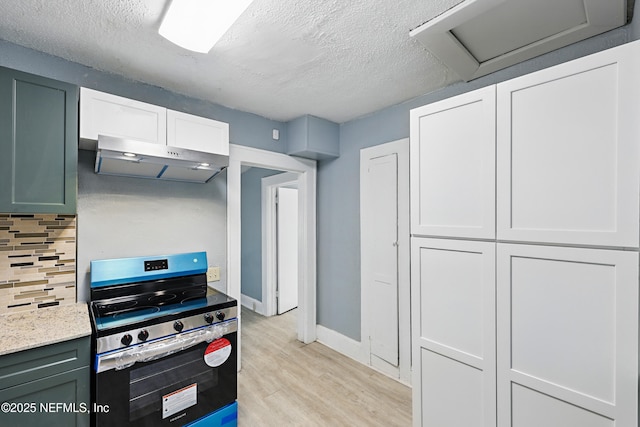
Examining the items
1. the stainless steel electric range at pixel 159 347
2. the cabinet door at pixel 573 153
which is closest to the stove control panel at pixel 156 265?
the stainless steel electric range at pixel 159 347

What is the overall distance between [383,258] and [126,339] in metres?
2.00

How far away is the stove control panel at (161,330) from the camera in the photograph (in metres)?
1.50

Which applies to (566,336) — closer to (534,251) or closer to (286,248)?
(534,251)

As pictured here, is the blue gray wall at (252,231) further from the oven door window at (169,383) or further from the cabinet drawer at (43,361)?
the cabinet drawer at (43,361)

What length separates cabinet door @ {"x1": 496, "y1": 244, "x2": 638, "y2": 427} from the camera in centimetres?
100

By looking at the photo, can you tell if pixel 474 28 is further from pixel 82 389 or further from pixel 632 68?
pixel 82 389

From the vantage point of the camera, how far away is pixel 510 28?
1547mm

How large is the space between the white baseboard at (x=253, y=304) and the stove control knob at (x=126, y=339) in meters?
2.77

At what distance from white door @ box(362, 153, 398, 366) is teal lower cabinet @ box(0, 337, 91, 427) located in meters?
2.13

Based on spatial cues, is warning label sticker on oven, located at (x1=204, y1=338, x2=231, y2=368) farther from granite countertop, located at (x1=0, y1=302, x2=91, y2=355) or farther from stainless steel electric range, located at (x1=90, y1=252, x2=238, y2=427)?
granite countertop, located at (x1=0, y1=302, x2=91, y2=355)

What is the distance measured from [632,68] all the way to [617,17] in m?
0.76

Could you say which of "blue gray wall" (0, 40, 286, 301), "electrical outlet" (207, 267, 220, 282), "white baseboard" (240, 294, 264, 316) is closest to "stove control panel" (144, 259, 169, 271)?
"blue gray wall" (0, 40, 286, 301)

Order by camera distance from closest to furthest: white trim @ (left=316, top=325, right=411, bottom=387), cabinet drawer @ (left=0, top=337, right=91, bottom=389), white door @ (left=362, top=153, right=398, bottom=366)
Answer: cabinet drawer @ (left=0, top=337, right=91, bottom=389)
white door @ (left=362, top=153, right=398, bottom=366)
white trim @ (left=316, top=325, right=411, bottom=387)

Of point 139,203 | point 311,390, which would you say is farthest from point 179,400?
point 139,203
